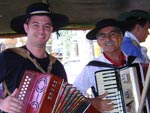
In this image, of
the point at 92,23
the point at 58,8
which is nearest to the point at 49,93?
the point at 58,8

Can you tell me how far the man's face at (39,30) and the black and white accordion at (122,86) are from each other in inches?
20.3

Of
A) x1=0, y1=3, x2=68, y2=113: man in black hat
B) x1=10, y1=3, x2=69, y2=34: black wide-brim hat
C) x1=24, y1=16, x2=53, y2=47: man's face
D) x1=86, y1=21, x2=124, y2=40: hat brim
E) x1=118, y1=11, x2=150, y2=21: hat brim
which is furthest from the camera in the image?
x1=118, y1=11, x2=150, y2=21: hat brim

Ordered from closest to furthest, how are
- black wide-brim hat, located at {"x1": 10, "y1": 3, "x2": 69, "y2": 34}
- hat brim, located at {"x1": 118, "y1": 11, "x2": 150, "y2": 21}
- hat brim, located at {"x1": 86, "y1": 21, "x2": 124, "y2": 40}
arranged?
1. black wide-brim hat, located at {"x1": 10, "y1": 3, "x2": 69, "y2": 34}
2. hat brim, located at {"x1": 86, "y1": 21, "x2": 124, "y2": 40}
3. hat brim, located at {"x1": 118, "y1": 11, "x2": 150, "y2": 21}

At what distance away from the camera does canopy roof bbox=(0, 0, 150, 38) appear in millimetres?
3906

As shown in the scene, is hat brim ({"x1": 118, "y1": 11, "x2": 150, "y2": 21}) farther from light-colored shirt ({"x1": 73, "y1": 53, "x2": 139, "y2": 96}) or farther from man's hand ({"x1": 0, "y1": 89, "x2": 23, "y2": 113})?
man's hand ({"x1": 0, "y1": 89, "x2": 23, "y2": 113})

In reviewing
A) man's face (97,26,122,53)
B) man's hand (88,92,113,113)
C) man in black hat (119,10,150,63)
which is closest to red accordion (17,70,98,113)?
man's hand (88,92,113,113)

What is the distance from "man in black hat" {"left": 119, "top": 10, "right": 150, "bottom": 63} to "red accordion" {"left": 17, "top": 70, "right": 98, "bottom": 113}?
→ 130cm

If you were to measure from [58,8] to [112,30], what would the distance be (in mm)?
953

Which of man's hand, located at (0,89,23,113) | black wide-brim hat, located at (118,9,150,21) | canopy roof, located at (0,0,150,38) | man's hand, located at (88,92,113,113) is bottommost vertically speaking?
man's hand, located at (88,92,113,113)

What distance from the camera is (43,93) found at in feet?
7.54

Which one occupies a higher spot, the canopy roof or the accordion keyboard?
the canopy roof

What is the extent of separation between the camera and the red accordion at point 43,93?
229cm

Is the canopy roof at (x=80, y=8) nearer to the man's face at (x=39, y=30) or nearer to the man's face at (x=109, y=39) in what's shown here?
the man's face at (x=109, y=39)

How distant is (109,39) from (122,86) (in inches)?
21.5
